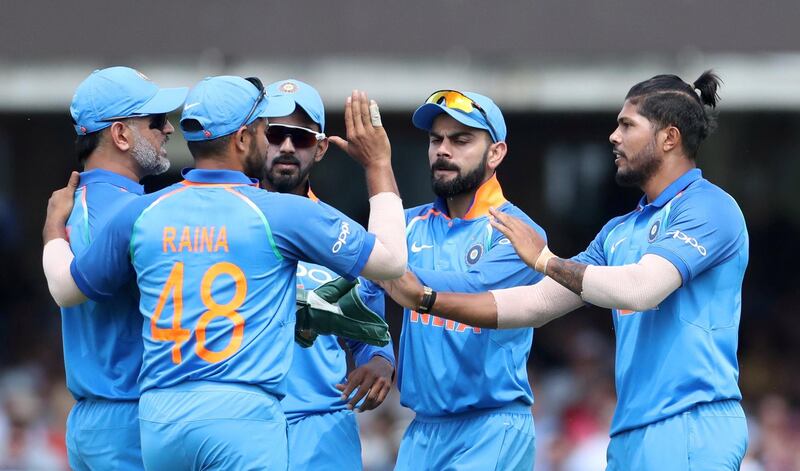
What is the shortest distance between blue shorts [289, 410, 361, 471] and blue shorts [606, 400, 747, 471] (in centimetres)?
118

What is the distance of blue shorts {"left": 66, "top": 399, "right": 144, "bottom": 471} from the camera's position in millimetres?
4195

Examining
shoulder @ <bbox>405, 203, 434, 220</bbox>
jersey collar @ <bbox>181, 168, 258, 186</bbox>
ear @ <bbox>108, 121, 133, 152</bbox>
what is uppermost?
jersey collar @ <bbox>181, 168, 258, 186</bbox>

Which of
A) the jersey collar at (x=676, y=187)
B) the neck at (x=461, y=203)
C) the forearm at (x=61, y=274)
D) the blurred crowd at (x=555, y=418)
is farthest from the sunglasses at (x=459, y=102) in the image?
the blurred crowd at (x=555, y=418)

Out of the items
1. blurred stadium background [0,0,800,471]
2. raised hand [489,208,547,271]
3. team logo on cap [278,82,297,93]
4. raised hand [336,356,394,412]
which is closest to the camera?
raised hand [489,208,547,271]

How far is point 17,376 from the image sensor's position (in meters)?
11.2

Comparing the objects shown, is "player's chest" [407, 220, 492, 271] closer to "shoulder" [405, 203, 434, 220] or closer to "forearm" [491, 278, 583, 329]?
"shoulder" [405, 203, 434, 220]

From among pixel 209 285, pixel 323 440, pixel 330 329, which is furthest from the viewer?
pixel 323 440

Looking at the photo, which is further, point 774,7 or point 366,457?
point 366,457

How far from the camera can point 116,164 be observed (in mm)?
4434

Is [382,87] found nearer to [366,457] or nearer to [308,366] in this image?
[366,457]

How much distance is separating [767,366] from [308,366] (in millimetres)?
6588

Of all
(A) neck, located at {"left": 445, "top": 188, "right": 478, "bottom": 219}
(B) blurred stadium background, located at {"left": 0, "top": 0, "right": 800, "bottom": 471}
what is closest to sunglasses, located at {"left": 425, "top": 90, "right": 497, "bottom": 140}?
(A) neck, located at {"left": 445, "top": 188, "right": 478, "bottom": 219}

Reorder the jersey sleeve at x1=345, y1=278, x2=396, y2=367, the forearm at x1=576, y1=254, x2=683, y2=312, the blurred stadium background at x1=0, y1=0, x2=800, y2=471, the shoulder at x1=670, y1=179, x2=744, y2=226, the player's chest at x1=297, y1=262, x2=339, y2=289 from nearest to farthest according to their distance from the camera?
1. the forearm at x1=576, y1=254, x2=683, y2=312
2. the shoulder at x1=670, y1=179, x2=744, y2=226
3. the player's chest at x1=297, y1=262, x2=339, y2=289
4. the jersey sleeve at x1=345, y1=278, x2=396, y2=367
5. the blurred stadium background at x1=0, y1=0, x2=800, y2=471

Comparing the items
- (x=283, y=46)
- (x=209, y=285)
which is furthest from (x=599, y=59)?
(x=209, y=285)
